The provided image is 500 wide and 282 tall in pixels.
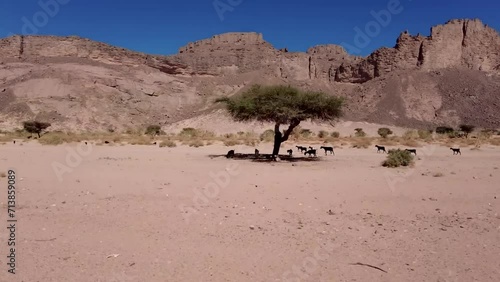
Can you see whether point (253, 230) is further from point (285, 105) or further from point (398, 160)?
point (285, 105)

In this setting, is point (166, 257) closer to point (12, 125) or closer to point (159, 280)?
point (159, 280)

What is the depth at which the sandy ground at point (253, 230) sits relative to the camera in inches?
240

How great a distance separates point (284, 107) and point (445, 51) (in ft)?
377

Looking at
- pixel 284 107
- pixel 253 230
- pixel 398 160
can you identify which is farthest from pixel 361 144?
pixel 253 230

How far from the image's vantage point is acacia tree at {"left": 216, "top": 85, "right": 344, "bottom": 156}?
2373 cm

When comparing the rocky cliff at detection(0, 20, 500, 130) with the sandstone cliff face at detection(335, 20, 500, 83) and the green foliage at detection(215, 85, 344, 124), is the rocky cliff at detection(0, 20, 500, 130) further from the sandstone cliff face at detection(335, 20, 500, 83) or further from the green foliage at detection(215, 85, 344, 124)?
the green foliage at detection(215, 85, 344, 124)

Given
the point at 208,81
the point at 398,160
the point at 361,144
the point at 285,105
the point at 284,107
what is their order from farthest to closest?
the point at 208,81, the point at 361,144, the point at 285,105, the point at 284,107, the point at 398,160

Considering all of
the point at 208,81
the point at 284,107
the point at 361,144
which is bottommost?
the point at 361,144

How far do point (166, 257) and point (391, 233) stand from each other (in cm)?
427

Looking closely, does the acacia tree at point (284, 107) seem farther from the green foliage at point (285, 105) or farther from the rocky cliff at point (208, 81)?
the rocky cliff at point (208, 81)

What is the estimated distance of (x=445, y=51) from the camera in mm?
121000

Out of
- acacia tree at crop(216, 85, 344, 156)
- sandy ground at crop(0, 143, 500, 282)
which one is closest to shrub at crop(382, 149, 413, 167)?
sandy ground at crop(0, 143, 500, 282)

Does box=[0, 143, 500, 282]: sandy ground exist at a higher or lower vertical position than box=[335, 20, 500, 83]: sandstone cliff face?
lower

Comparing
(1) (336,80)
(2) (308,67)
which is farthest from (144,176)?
(2) (308,67)
